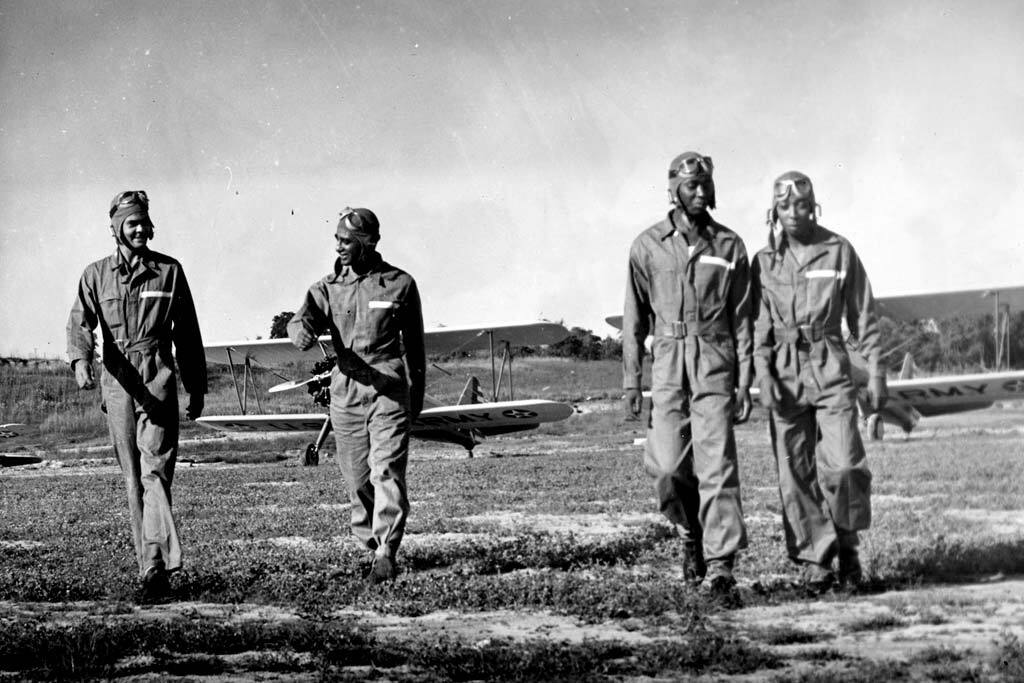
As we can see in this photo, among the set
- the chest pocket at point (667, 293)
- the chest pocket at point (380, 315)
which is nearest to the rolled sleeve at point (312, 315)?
the chest pocket at point (380, 315)

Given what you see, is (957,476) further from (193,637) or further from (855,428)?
(193,637)

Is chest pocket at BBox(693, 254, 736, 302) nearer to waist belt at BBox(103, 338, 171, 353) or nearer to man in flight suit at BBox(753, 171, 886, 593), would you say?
man in flight suit at BBox(753, 171, 886, 593)

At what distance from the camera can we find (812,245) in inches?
199

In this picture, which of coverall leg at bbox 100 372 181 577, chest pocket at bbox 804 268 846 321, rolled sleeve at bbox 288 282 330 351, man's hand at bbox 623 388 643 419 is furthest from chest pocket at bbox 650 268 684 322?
coverall leg at bbox 100 372 181 577

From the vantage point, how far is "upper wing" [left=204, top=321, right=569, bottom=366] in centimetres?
2308

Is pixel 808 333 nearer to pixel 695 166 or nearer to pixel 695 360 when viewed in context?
pixel 695 360

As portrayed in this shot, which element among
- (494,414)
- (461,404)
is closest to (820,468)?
(494,414)

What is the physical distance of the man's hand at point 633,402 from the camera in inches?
203

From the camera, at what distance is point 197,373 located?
597cm

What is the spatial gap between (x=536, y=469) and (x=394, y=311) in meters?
9.65

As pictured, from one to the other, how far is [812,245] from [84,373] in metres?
3.94

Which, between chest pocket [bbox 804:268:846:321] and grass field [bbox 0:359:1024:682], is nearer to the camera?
grass field [bbox 0:359:1024:682]

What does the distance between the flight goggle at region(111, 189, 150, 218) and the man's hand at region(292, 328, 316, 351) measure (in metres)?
1.15

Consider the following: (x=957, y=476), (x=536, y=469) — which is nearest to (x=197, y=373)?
(x=957, y=476)
